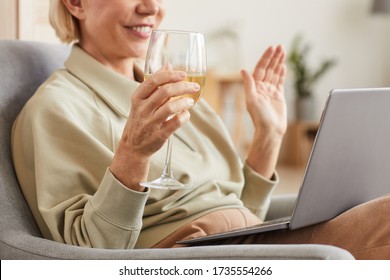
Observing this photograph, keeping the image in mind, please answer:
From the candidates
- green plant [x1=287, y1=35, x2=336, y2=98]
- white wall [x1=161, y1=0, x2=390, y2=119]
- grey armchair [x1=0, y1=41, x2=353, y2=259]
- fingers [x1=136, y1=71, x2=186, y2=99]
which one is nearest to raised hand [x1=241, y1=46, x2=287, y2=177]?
grey armchair [x1=0, y1=41, x2=353, y2=259]

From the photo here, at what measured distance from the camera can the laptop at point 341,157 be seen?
4.66ft

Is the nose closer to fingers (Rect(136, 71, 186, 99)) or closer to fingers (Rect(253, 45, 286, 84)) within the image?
fingers (Rect(253, 45, 286, 84))

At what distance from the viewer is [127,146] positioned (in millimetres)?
1464

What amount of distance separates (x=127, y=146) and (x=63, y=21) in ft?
2.07

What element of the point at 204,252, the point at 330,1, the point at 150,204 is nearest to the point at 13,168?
the point at 150,204

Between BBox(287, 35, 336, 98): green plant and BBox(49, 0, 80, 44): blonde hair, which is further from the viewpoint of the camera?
BBox(287, 35, 336, 98): green plant

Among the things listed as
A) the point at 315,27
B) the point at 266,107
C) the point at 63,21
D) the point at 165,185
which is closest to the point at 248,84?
the point at 266,107

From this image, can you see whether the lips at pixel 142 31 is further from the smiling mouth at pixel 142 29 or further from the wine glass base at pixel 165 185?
the wine glass base at pixel 165 185

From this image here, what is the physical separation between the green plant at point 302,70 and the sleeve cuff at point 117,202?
5327mm

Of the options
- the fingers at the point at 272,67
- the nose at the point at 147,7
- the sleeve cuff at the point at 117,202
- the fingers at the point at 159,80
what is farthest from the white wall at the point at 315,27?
the fingers at the point at 159,80

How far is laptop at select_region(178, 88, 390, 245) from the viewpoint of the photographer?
1421mm

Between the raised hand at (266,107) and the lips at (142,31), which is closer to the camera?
the lips at (142,31)

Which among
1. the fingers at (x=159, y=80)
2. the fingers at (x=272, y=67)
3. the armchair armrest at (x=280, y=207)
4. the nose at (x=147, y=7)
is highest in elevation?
the fingers at (x=159, y=80)

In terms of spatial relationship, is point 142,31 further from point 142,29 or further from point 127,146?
point 127,146
